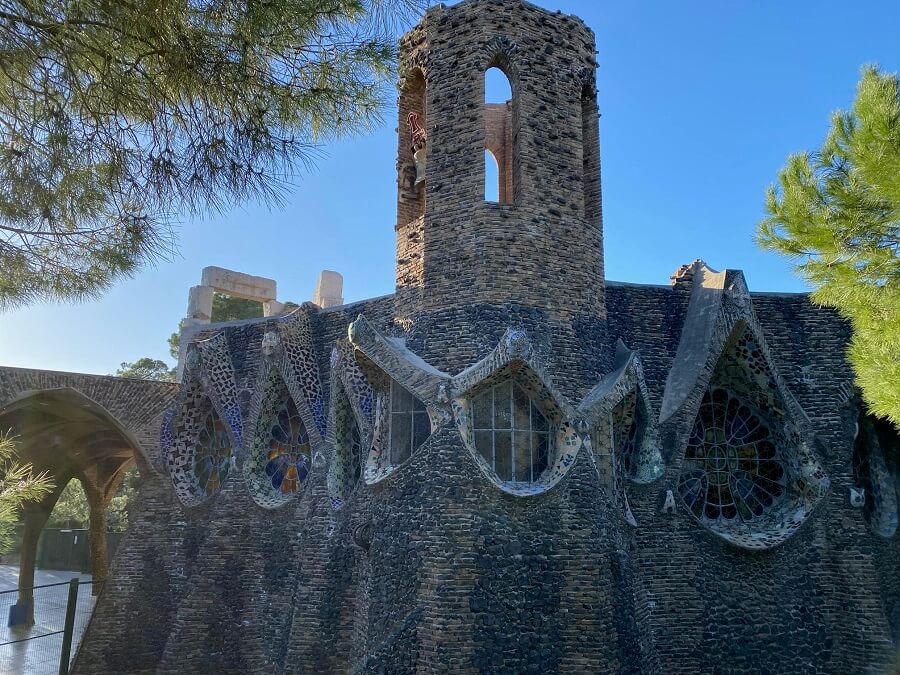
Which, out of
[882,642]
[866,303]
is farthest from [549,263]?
[882,642]

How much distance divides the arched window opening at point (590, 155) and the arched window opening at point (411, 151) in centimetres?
157

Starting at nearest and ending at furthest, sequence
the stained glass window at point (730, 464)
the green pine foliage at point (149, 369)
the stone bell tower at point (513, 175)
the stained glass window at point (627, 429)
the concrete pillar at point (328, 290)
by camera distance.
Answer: the stone bell tower at point (513, 175)
the stained glass window at point (627, 429)
the stained glass window at point (730, 464)
the concrete pillar at point (328, 290)
the green pine foliage at point (149, 369)

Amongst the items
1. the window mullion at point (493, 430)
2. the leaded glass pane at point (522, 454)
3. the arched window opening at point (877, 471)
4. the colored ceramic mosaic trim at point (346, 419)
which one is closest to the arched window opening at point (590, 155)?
the window mullion at point (493, 430)

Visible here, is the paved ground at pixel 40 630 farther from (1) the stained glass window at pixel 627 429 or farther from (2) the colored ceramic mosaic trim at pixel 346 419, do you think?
(1) the stained glass window at pixel 627 429

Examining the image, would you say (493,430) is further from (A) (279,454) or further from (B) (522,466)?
(A) (279,454)

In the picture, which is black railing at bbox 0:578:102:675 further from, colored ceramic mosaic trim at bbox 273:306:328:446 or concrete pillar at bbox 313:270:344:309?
concrete pillar at bbox 313:270:344:309

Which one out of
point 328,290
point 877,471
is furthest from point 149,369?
point 877,471

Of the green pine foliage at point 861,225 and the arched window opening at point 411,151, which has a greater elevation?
the arched window opening at point 411,151

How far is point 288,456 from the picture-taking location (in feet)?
26.3

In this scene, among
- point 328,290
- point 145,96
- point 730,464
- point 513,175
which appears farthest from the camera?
point 328,290

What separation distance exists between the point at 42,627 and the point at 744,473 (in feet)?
33.4

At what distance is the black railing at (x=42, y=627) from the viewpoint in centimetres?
786

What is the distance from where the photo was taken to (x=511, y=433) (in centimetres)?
543

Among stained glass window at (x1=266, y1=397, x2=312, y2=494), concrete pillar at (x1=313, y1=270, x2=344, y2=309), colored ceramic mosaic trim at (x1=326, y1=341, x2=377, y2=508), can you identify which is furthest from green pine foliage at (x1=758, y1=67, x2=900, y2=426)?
concrete pillar at (x1=313, y1=270, x2=344, y2=309)
